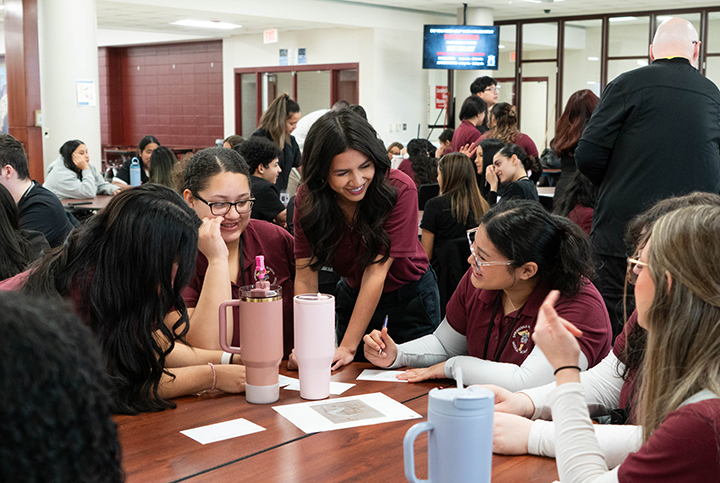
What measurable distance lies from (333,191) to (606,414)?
1.03 metres

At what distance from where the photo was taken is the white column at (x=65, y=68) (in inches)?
279

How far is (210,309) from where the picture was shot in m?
1.85

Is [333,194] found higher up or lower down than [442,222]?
higher up

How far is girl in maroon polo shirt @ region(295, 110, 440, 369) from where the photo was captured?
2051 millimetres

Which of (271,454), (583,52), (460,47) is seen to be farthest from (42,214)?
(583,52)

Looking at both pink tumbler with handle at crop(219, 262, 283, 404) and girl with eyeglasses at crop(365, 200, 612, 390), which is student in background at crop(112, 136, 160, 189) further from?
pink tumbler with handle at crop(219, 262, 283, 404)

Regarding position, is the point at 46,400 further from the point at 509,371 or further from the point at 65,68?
the point at 65,68

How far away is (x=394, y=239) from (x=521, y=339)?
1.85 feet

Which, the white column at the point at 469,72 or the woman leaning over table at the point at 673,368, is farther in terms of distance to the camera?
the white column at the point at 469,72

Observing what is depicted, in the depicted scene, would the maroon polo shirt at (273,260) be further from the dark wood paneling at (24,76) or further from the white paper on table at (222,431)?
the dark wood paneling at (24,76)

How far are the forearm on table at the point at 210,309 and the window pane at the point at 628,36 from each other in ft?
34.6

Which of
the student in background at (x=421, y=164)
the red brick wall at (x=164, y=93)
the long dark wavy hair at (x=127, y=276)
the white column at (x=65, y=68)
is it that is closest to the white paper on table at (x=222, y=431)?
the long dark wavy hair at (x=127, y=276)

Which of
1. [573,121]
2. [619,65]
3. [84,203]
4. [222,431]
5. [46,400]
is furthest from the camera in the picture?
[619,65]

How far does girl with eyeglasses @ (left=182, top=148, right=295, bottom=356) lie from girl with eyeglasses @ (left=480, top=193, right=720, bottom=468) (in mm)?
801
